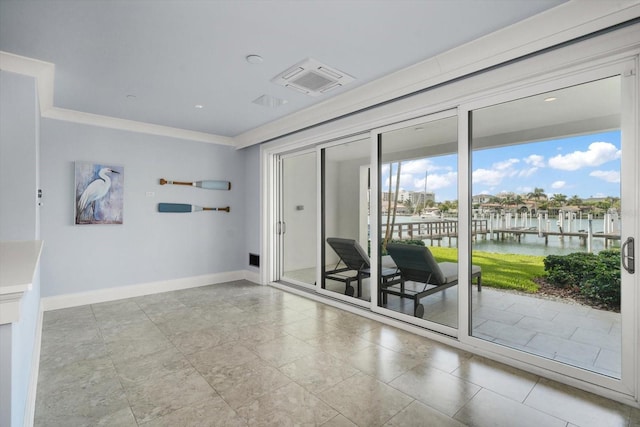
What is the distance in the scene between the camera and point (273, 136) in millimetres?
5012

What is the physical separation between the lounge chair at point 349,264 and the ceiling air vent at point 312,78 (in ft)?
6.81

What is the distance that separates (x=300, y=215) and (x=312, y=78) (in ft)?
10.6

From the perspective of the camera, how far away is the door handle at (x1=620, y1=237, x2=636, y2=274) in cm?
208

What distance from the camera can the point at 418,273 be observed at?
11.6 ft

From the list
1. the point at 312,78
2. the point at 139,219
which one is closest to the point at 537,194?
the point at 312,78

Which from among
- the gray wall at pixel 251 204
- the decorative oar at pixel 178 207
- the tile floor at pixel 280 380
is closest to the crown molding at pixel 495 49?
the gray wall at pixel 251 204

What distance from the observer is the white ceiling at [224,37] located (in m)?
2.10

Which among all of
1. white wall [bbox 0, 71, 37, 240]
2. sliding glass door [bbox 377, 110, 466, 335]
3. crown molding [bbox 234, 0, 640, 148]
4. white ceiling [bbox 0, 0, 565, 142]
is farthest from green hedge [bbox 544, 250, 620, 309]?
white wall [bbox 0, 71, 37, 240]

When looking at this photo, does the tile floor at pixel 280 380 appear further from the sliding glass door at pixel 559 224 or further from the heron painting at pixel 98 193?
the heron painting at pixel 98 193

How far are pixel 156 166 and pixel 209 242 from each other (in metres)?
1.52

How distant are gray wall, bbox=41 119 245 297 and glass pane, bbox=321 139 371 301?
200cm

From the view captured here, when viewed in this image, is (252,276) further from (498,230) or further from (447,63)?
(447,63)

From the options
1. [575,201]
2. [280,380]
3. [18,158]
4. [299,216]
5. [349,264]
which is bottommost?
[280,380]

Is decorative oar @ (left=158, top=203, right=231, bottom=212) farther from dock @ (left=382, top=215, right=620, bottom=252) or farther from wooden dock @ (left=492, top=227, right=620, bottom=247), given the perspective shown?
wooden dock @ (left=492, top=227, right=620, bottom=247)
